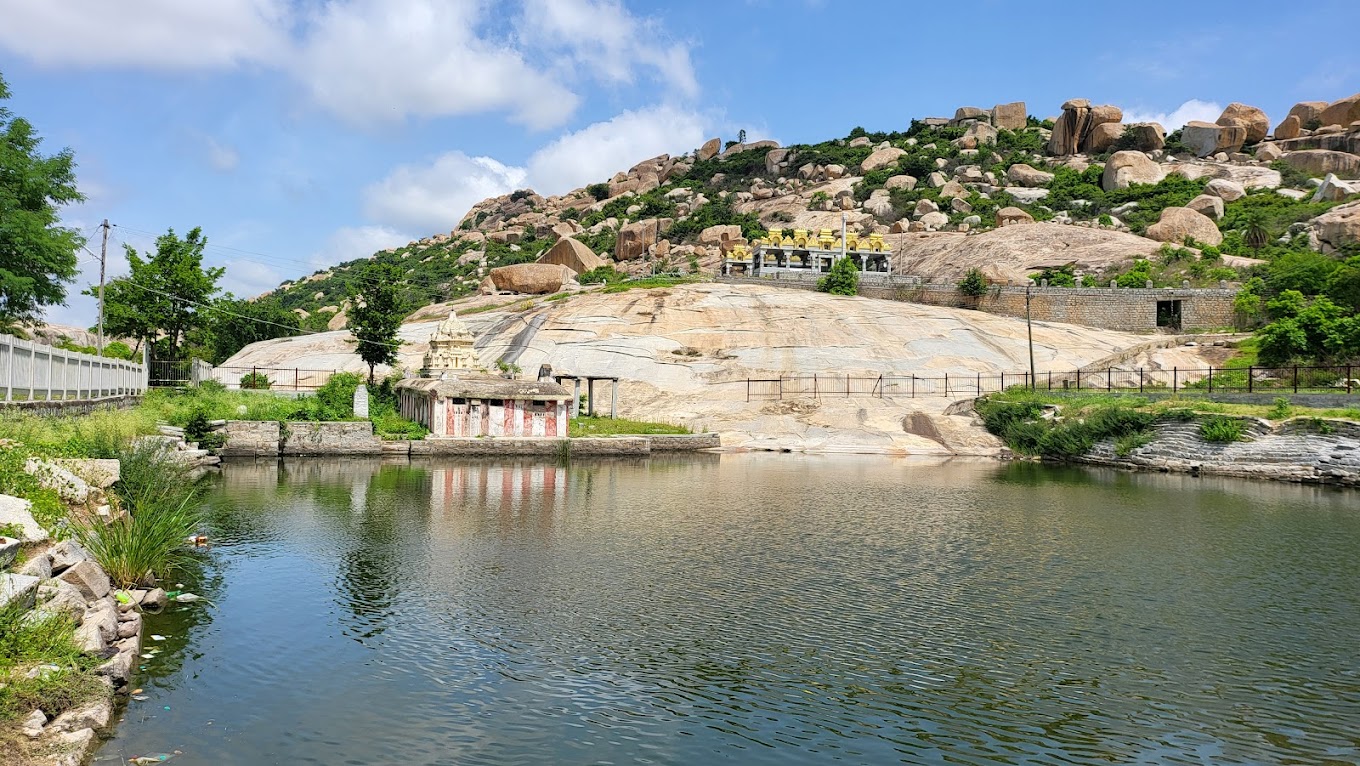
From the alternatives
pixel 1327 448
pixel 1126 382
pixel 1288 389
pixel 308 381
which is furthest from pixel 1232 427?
pixel 308 381

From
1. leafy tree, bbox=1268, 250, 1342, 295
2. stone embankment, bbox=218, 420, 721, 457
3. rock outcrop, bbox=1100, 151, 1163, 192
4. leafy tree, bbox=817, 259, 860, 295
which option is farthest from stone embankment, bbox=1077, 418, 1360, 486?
rock outcrop, bbox=1100, 151, 1163, 192

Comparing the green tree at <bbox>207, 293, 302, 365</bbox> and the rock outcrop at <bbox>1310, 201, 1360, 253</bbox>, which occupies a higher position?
the rock outcrop at <bbox>1310, 201, 1360, 253</bbox>

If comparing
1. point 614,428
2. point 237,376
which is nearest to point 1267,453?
point 614,428

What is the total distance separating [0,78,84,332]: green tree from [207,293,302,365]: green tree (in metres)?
23.3

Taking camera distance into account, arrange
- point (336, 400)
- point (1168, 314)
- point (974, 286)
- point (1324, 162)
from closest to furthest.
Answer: point (336, 400)
point (1168, 314)
point (974, 286)
point (1324, 162)

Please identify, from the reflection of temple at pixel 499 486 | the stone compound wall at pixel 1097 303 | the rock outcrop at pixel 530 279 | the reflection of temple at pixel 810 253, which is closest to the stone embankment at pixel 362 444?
the reflection of temple at pixel 499 486

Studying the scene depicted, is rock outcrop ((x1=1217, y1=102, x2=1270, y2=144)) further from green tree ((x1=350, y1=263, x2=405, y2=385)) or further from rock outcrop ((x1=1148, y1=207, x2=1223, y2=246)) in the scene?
green tree ((x1=350, y1=263, x2=405, y2=385))

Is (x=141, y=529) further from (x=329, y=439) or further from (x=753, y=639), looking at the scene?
(x=329, y=439)

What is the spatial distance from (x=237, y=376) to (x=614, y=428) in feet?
84.6

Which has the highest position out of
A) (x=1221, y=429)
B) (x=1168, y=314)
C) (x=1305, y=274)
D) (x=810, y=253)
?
(x=810, y=253)

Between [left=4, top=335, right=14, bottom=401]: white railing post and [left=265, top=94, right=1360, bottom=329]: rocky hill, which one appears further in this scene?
[left=265, top=94, right=1360, bottom=329]: rocky hill

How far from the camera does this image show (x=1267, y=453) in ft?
115

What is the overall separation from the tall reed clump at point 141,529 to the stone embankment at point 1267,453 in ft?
117

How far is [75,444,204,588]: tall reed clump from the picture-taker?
13836mm
